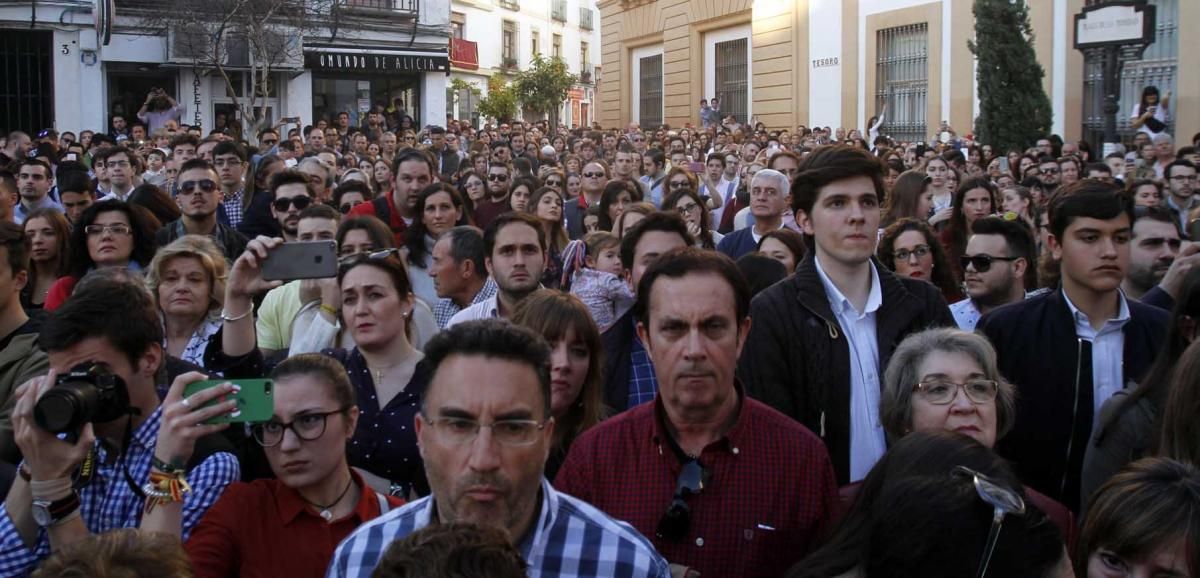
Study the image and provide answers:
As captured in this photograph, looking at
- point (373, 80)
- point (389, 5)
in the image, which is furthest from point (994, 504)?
point (389, 5)

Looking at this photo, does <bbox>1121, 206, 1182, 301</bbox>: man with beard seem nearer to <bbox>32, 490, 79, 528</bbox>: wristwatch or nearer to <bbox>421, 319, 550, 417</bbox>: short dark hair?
<bbox>421, 319, 550, 417</bbox>: short dark hair

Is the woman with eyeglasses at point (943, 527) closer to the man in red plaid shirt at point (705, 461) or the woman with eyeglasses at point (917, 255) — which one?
the man in red plaid shirt at point (705, 461)

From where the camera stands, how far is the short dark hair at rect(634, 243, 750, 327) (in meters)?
3.21

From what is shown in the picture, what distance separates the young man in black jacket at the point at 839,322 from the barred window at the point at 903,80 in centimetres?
2147

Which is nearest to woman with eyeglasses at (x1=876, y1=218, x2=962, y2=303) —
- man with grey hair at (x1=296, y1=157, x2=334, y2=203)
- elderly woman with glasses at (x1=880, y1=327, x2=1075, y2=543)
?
elderly woman with glasses at (x1=880, y1=327, x2=1075, y2=543)

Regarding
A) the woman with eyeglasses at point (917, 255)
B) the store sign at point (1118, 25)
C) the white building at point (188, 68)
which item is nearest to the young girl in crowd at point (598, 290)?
the woman with eyeglasses at point (917, 255)

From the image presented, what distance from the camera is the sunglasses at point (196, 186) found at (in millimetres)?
7219

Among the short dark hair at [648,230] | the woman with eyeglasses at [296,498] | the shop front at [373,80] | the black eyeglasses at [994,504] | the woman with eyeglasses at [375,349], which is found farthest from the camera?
the shop front at [373,80]

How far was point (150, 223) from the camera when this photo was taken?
667cm

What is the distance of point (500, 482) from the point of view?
2500 millimetres

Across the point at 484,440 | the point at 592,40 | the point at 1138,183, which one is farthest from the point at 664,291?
the point at 592,40

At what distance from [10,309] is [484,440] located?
119 inches

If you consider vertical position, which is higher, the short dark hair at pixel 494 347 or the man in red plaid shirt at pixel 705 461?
the short dark hair at pixel 494 347

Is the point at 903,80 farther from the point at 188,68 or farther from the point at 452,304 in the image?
the point at 452,304
